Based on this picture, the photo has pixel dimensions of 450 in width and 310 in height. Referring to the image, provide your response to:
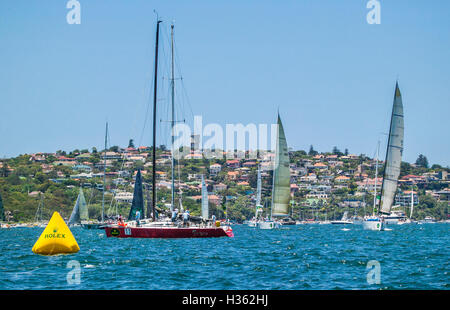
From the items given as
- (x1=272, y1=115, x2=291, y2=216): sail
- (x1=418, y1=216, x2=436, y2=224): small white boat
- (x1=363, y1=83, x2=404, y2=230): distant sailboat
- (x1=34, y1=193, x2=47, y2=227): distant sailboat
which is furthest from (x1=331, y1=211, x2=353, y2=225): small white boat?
(x1=363, y1=83, x2=404, y2=230): distant sailboat

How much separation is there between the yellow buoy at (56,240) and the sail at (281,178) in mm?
39596

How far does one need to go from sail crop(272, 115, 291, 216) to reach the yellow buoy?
130 ft

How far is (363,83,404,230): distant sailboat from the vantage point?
60375 millimetres

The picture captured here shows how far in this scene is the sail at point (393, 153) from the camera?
60.3 metres

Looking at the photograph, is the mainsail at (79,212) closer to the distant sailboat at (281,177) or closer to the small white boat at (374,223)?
the distant sailboat at (281,177)

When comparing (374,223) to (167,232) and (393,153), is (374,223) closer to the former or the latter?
(393,153)

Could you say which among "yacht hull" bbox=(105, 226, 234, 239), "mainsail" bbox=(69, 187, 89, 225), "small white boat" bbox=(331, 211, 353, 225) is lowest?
"small white boat" bbox=(331, 211, 353, 225)

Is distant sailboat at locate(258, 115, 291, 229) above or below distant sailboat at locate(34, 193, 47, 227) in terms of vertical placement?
above

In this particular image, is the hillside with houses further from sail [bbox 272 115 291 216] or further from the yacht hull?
the yacht hull

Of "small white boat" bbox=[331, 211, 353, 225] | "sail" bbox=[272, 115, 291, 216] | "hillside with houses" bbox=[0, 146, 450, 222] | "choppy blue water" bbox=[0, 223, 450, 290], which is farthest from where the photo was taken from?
"small white boat" bbox=[331, 211, 353, 225]

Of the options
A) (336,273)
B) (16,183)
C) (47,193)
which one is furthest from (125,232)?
(16,183)

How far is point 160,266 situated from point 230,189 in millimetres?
160297

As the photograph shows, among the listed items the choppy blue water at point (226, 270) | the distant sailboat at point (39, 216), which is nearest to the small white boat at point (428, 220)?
the distant sailboat at point (39, 216)
